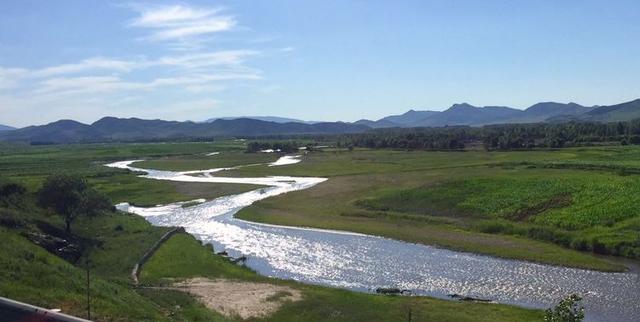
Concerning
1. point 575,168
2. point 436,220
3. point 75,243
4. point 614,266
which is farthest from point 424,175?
point 75,243

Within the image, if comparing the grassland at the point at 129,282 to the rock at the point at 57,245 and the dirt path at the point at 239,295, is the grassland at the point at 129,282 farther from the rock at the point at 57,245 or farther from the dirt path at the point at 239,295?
the dirt path at the point at 239,295

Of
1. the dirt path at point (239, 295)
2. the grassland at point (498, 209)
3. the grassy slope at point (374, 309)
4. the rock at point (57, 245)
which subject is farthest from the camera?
the grassland at point (498, 209)

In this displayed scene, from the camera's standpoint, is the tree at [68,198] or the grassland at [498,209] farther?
the tree at [68,198]

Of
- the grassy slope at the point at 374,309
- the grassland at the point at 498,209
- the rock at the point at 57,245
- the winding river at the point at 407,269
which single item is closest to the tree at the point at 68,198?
the rock at the point at 57,245

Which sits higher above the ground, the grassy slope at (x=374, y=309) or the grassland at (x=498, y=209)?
the grassland at (x=498, y=209)

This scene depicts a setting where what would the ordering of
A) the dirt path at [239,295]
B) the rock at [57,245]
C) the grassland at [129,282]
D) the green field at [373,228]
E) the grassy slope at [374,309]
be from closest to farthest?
the grassland at [129,282], the green field at [373,228], the grassy slope at [374,309], the dirt path at [239,295], the rock at [57,245]

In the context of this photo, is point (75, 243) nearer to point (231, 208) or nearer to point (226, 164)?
point (231, 208)

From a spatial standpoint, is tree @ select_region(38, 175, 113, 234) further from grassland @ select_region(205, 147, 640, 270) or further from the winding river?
grassland @ select_region(205, 147, 640, 270)

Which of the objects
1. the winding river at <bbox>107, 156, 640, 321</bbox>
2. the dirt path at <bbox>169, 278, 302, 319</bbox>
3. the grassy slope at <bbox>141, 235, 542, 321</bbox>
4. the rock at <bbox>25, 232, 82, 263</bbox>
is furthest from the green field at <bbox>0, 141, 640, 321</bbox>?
the winding river at <bbox>107, 156, 640, 321</bbox>
